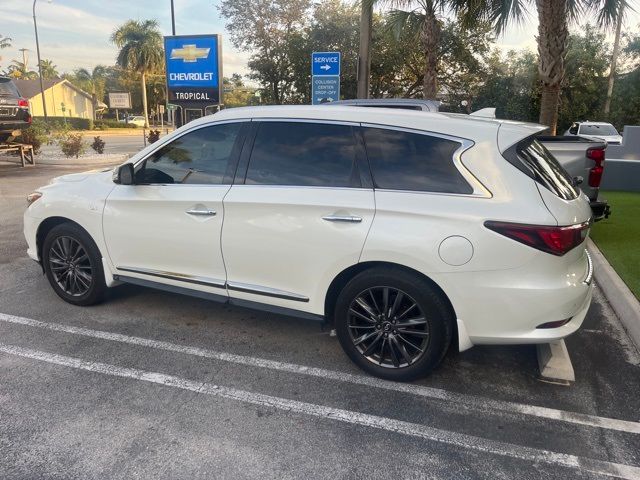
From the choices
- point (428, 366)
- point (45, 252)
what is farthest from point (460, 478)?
point (45, 252)

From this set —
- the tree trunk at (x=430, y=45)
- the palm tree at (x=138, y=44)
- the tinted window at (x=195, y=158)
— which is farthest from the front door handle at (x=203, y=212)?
the palm tree at (x=138, y=44)

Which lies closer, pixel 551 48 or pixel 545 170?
pixel 545 170

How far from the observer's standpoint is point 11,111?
45.9 feet

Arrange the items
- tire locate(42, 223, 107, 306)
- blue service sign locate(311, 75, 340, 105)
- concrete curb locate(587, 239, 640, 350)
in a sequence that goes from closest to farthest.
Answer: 1. concrete curb locate(587, 239, 640, 350)
2. tire locate(42, 223, 107, 306)
3. blue service sign locate(311, 75, 340, 105)

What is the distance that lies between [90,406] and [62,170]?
44.1 feet

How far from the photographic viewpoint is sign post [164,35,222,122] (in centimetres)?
1168

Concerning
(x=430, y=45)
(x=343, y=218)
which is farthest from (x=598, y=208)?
(x=430, y=45)

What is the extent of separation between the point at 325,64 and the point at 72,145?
28.6ft

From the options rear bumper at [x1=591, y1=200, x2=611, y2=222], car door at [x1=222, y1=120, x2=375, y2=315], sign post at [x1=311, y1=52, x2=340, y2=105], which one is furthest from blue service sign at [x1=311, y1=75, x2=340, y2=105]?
car door at [x1=222, y1=120, x2=375, y2=315]

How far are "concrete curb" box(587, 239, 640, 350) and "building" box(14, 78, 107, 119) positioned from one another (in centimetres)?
6019

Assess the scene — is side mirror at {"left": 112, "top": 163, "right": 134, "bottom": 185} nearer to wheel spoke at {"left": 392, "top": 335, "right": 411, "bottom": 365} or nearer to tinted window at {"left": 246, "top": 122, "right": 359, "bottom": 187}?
tinted window at {"left": 246, "top": 122, "right": 359, "bottom": 187}

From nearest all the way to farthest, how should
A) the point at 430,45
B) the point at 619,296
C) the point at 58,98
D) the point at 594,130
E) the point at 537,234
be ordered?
the point at 537,234 → the point at 619,296 → the point at 430,45 → the point at 594,130 → the point at 58,98

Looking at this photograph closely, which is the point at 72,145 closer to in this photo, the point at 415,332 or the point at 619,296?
the point at 415,332

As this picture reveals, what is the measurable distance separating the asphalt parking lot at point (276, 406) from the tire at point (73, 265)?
0.20m
